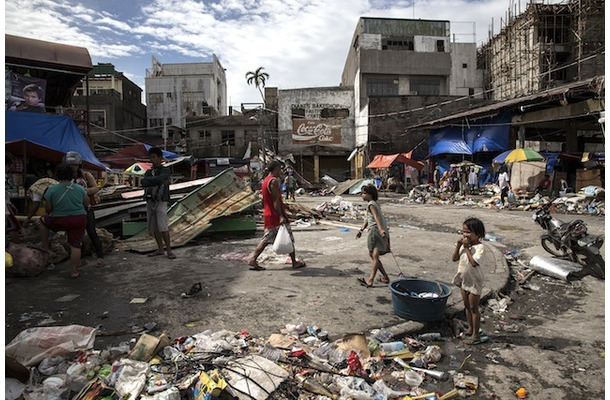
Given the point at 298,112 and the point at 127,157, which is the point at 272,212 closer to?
the point at 127,157

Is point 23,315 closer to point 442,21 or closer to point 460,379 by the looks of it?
point 460,379

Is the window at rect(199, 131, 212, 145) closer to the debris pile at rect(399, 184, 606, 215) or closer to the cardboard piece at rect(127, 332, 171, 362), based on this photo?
the debris pile at rect(399, 184, 606, 215)

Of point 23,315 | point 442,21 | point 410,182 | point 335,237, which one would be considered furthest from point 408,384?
point 442,21

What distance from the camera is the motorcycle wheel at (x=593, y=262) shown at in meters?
5.90

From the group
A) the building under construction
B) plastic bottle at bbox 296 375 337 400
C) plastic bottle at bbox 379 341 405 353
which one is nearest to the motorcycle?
plastic bottle at bbox 379 341 405 353

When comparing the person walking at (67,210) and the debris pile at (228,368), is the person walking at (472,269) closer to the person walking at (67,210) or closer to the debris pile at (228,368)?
the debris pile at (228,368)

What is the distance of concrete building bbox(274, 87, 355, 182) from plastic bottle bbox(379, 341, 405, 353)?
31.2m

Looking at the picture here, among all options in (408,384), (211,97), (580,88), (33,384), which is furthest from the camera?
(211,97)

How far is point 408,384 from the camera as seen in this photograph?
9.72 ft

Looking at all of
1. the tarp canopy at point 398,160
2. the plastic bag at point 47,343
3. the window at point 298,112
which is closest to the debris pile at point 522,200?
the tarp canopy at point 398,160

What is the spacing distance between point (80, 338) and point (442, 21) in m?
42.2

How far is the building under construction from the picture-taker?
2969 cm

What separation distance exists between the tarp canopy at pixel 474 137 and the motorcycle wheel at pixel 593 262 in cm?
1524

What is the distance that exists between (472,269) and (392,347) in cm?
105
